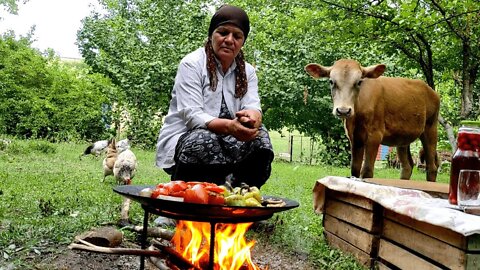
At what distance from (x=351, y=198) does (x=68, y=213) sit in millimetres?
2517

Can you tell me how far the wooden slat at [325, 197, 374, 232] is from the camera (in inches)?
134

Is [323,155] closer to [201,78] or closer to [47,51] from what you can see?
[47,51]

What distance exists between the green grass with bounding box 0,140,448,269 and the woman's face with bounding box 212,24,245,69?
1.51 meters

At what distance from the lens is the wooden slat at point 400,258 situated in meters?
2.74

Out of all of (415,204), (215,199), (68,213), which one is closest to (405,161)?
(415,204)

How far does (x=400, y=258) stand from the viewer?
9.87 feet

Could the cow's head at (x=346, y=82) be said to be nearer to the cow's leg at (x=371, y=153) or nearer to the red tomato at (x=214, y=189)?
the cow's leg at (x=371, y=153)

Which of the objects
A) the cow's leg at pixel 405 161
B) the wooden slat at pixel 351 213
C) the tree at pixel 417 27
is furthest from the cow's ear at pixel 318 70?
the tree at pixel 417 27

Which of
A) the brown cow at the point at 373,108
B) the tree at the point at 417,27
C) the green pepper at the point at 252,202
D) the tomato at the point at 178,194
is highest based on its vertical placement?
the tree at the point at 417,27

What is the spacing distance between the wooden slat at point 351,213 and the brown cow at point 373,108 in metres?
0.89

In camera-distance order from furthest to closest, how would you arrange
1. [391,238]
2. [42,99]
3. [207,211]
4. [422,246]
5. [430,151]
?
[42,99], [430,151], [391,238], [422,246], [207,211]

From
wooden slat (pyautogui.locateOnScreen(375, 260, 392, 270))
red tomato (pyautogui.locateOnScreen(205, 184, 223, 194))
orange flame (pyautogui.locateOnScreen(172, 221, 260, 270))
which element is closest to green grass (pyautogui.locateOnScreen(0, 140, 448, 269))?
wooden slat (pyautogui.locateOnScreen(375, 260, 392, 270))

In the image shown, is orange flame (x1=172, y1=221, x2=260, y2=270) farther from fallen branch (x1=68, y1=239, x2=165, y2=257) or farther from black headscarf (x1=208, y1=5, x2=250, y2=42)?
black headscarf (x1=208, y1=5, x2=250, y2=42)

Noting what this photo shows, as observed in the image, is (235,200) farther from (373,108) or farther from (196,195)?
(373,108)
